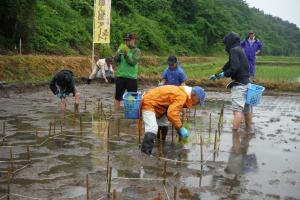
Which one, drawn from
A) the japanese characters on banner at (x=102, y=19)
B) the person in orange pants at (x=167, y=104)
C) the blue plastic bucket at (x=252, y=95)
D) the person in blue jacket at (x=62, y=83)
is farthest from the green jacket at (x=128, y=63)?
the japanese characters on banner at (x=102, y=19)

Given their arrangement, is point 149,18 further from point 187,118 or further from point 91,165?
point 91,165

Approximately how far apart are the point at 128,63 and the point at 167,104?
321cm

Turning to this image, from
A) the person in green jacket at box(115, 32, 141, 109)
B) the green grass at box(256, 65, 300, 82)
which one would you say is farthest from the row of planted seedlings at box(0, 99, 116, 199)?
the green grass at box(256, 65, 300, 82)

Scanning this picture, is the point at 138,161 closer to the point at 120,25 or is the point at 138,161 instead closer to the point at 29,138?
the point at 29,138

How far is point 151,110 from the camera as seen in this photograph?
590cm

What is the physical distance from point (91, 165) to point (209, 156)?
5.58ft

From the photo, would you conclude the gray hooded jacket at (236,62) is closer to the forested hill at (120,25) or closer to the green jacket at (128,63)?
the green jacket at (128,63)

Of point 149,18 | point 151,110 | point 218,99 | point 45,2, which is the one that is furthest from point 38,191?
point 149,18

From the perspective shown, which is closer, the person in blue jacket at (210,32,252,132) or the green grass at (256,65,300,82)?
the person in blue jacket at (210,32,252,132)

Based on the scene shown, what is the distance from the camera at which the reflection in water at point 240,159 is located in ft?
17.7

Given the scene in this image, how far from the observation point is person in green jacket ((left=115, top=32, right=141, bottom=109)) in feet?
28.8

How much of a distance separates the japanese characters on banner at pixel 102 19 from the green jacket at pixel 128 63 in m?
8.00

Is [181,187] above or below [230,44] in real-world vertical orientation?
below

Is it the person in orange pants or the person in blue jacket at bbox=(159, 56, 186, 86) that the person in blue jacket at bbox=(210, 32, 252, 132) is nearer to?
the person in blue jacket at bbox=(159, 56, 186, 86)
